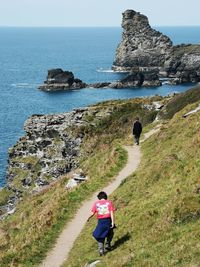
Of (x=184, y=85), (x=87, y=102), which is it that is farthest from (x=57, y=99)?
(x=184, y=85)

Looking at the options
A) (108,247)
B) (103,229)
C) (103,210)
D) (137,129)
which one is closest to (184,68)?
(137,129)

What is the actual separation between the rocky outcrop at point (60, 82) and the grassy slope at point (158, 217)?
133652mm

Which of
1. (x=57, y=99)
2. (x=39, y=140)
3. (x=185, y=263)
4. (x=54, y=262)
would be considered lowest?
(x=57, y=99)

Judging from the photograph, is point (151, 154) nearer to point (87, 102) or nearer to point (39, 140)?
point (39, 140)

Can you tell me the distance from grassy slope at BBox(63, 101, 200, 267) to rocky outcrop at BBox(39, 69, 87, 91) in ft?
438

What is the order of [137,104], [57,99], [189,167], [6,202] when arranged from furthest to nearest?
1. [57,99]
2. [137,104]
3. [6,202]
4. [189,167]

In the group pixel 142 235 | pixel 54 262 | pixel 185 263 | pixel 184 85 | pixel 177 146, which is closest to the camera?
pixel 185 263

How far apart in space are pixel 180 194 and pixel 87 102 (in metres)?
116

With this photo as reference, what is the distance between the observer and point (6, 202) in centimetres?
5812

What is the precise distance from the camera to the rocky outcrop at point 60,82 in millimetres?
163875

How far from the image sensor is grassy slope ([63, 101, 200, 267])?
1522 centimetres

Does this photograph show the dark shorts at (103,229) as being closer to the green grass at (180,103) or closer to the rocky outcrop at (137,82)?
the green grass at (180,103)

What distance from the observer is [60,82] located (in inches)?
6516

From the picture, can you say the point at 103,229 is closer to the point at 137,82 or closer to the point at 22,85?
the point at 137,82
